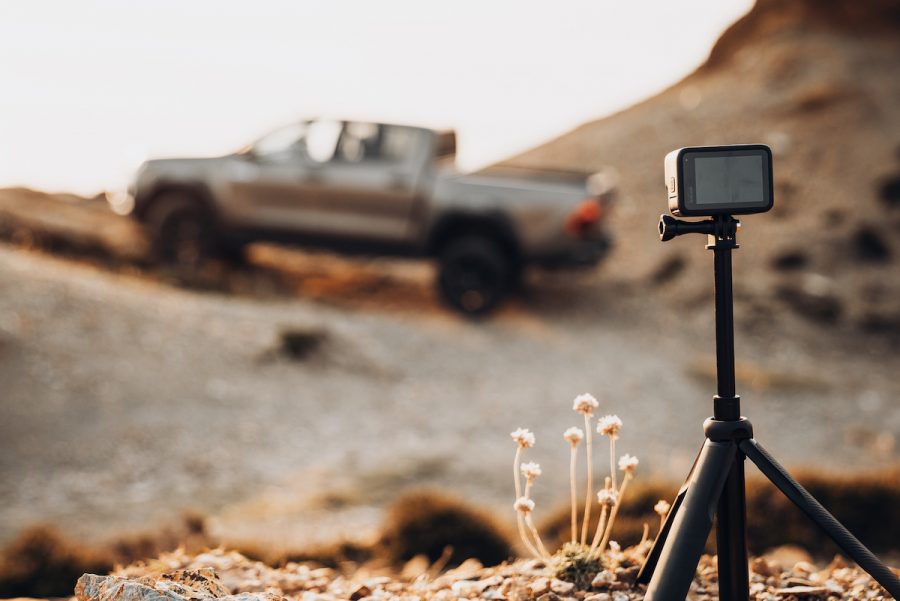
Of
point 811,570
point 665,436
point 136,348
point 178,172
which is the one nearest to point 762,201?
point 811,570

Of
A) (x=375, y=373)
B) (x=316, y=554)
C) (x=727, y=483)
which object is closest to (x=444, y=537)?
(x=316, y=554)

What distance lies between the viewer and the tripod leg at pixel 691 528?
2.39m

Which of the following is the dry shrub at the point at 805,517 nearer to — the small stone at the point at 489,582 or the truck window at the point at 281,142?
the small stone at the point at 489,582

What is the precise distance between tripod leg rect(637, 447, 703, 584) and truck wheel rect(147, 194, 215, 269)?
9.93m

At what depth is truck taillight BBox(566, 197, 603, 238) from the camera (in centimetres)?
1105

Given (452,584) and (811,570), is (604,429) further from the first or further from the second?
(811,570)

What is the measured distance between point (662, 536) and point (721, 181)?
1076 mm

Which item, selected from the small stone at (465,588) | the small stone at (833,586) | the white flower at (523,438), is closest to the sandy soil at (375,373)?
the small stone at (465,588)

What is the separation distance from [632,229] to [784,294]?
149 inches

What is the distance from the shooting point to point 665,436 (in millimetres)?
8570

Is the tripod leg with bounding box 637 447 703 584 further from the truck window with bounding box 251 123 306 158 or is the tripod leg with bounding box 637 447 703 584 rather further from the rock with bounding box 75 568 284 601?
the truck window with bounding box 251 123 306 158

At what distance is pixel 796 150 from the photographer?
69.3 ft

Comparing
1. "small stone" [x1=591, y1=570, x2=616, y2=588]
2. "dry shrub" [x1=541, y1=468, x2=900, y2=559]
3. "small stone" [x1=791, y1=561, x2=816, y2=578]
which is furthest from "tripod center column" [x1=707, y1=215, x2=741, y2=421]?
"dry shrub" [x1=541, y1=468, x2=900, y2=559]

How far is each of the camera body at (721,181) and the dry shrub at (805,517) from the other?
111 inches
